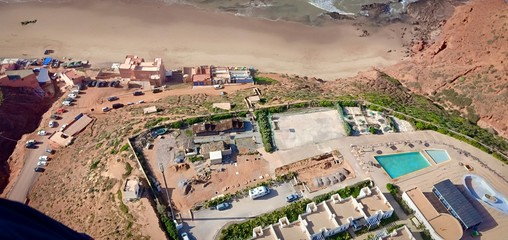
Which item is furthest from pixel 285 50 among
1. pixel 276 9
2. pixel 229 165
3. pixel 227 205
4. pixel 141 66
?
pixel 227 205

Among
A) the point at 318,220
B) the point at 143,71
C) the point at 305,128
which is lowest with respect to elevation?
the point at 318,220

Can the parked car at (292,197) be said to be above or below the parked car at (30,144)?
below

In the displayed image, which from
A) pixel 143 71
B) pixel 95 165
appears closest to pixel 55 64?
pixel 143 71

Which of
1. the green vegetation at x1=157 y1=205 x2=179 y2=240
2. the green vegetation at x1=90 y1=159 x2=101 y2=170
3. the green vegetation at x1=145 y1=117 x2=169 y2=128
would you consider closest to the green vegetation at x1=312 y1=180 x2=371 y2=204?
the green vegetation at x1=157 y1=205 x2=179 y2=240

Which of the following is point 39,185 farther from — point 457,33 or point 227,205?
point 457,33

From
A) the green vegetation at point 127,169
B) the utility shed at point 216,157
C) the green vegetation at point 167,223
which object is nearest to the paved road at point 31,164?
the green vegetation at point 127,169

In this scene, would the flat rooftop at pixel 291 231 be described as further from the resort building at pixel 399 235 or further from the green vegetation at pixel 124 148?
the green vegetation at pixel 124 148

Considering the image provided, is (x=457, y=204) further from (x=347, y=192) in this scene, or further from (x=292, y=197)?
(x=292, y=197)
